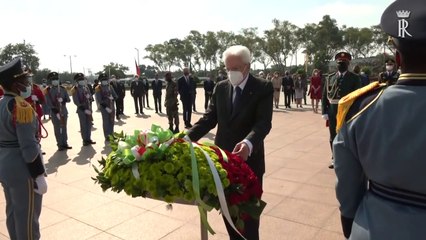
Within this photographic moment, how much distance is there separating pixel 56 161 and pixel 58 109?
1941 millimetres

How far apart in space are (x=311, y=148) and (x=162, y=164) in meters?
6.46

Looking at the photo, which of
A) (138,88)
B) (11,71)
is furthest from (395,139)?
(138,88)

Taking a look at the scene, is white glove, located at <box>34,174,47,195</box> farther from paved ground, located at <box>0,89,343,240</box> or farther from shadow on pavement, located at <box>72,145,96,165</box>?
shadow on pavement, located at <box>72,145,96,165</box>

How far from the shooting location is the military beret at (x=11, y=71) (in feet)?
10.7

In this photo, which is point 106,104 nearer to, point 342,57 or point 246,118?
point 342,57

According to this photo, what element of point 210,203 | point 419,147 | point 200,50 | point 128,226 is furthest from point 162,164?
point 200,50

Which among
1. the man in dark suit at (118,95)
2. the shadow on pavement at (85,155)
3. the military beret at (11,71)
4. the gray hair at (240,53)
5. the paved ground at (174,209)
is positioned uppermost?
the gray hair at (240,53)

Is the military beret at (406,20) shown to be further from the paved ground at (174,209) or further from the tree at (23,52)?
the tree at (23,52)

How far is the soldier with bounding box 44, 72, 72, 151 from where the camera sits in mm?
9086

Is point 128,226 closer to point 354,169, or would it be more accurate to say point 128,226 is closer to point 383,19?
point 354,169

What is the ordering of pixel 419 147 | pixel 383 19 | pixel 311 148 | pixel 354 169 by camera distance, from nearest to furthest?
pixel 419 147, pixel 383 19, pixel 354 169, pixel 311 148

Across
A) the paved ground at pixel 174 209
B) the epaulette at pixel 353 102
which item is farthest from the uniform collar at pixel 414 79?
the paved ground at pixel 174 209

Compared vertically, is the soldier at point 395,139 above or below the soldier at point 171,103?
above

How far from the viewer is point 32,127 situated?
3.21 meters
